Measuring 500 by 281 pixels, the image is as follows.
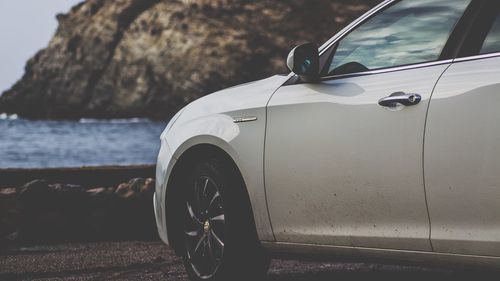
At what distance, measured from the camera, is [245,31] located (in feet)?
441

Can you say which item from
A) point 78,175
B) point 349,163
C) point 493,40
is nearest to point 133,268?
point 349,163

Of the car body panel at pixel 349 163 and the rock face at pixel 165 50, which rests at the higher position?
the car body panel at pixel 349 163

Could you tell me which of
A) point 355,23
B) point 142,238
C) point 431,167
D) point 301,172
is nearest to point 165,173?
point 301,172

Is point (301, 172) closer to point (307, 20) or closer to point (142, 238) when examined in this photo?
point (142, 238)

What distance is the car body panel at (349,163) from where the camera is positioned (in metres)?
4.47

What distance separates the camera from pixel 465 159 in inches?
165

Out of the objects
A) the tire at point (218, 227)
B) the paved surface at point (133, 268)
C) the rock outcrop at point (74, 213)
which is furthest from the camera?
the rock outcrop at point (74, 213)

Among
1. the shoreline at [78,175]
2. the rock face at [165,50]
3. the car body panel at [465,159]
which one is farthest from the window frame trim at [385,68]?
the rock face at [165,50]

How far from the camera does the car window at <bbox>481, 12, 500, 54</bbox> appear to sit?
4277 mm

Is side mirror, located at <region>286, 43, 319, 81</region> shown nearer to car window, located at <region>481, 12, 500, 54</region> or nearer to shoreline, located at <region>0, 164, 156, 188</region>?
car window, located at <region>481, 12, 500, 54</region>

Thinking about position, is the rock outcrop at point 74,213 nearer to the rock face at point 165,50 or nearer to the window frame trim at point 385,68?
the window frame trim at point 385,68

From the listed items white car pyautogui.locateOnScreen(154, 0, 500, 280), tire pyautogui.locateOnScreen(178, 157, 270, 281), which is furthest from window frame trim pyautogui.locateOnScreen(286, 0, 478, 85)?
tire pyautogui.locateOnScreen(178, 157, 270, 281)

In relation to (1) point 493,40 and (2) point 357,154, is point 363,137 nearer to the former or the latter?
(2) point 357,154

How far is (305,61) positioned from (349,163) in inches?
26.1
